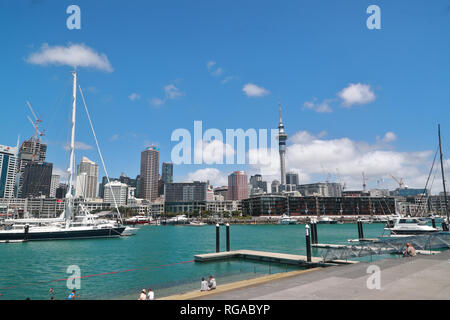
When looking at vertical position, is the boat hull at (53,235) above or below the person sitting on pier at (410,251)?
below

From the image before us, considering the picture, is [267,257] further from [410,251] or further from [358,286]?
[358,286]

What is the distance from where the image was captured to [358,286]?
14.8m

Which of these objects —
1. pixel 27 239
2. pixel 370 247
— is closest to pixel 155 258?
pixel 370 247

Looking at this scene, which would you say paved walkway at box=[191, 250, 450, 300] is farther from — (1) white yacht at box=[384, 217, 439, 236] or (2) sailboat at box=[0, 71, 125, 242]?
(2) sailboat at box=[0, 71, 125, 242]

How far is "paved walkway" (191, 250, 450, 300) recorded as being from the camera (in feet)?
43.4

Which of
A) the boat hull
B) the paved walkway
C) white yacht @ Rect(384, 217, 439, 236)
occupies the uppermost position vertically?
the paved walkway

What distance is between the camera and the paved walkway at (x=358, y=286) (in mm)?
13227

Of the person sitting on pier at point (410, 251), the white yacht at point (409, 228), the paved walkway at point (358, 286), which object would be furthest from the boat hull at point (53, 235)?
the person sitting on pier at point (410, 251)

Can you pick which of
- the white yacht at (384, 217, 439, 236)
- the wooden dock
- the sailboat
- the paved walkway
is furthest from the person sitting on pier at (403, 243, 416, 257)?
the sailboat

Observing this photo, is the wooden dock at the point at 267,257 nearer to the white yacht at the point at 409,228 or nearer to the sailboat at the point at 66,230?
the white yacht at the point at 409,228

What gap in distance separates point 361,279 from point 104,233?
78072 mm

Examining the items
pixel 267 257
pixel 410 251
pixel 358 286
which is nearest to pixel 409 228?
pixel 267 257
